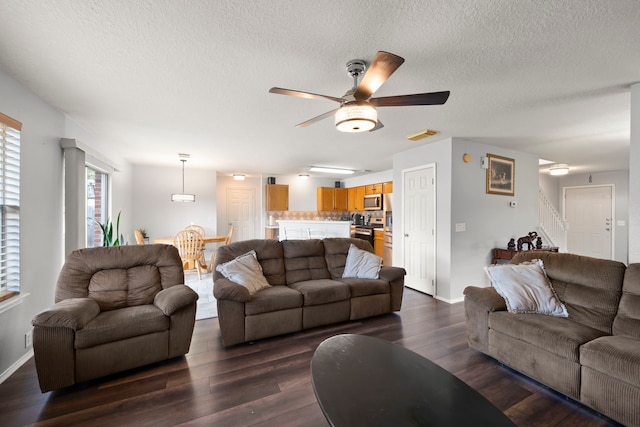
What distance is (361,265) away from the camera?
361cm

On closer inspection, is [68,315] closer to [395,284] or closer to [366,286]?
[366,286]

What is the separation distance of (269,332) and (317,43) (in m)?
2.63

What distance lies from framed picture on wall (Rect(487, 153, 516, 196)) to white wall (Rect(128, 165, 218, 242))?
6.11 meters

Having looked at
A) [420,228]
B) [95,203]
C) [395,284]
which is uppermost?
[95,203]

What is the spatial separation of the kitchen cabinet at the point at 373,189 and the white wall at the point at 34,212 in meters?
5.96

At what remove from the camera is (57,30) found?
166 cm

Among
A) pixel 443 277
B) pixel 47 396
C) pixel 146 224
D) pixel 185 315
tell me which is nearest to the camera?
pixel 47 396

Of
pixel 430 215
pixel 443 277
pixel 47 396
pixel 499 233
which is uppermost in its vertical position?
pixel 430 215

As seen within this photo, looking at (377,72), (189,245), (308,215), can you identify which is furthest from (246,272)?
(308,215)

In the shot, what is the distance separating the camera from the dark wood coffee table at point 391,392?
44.1 inches

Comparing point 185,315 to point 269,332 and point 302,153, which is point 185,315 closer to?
point 269,332

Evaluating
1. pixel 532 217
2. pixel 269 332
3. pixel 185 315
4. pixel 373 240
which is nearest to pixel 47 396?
pixel 185 315

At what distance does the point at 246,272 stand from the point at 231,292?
15.3 inches

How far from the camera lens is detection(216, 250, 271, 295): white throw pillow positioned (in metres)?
2.90
